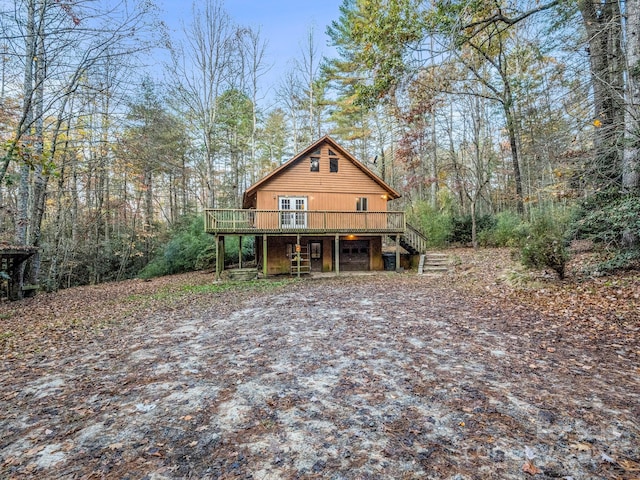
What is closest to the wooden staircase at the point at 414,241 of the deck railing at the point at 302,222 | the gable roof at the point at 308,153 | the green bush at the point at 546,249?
the deck railing at the point at 302,222

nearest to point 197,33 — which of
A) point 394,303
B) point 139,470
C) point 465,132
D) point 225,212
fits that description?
point 225,212

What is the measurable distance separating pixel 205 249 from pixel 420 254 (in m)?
12.9

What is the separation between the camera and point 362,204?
18.0m

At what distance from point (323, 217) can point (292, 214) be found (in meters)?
1.80

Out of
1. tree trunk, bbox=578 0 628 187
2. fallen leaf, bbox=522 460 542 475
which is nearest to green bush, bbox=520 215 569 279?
tree trunk, bbox=578 0 628 187

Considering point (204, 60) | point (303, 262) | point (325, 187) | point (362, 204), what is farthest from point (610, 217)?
point (204, 60)

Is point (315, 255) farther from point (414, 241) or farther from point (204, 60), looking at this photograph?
point (204, 60)

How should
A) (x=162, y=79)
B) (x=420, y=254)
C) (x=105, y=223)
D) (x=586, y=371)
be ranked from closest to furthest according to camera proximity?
(x=586, y=371)
(x=420, y=254)
(x=162, y=79)
(x=105, y=223)

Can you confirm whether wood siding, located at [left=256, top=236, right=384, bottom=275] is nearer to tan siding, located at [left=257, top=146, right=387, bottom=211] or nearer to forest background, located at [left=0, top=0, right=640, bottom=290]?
tan siding, located at [left=257, top=146, right=387, bottom=211]

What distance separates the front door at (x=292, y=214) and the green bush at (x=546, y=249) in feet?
31.3

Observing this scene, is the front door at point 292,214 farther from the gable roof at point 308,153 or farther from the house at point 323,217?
the gable roof at point 308,153

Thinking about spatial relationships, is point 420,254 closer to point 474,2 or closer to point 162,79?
point 474,2

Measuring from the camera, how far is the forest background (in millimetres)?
7328

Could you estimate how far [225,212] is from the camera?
46.4 ft
